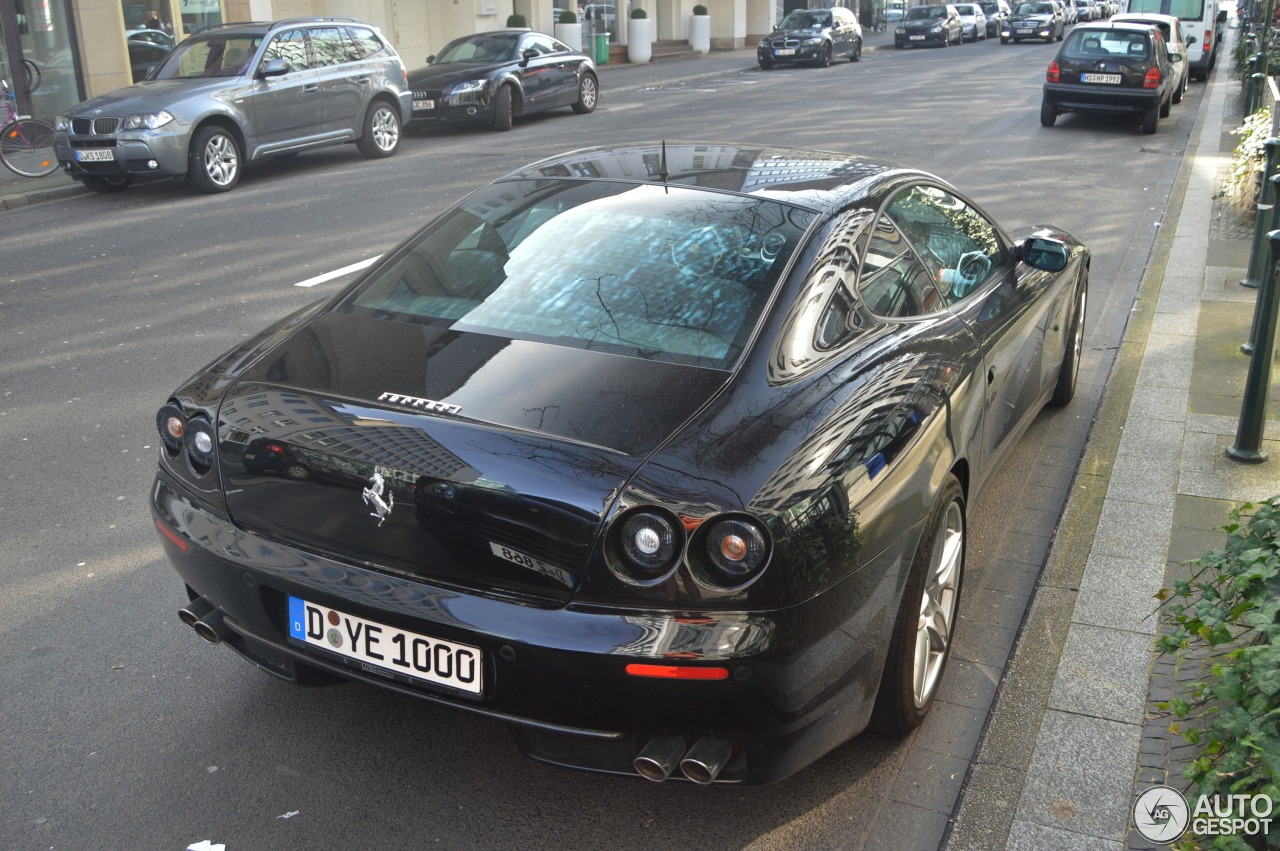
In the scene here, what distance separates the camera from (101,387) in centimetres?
648

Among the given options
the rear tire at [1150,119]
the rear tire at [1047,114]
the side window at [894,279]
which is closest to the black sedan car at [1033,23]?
the rear tire at [1047,114]

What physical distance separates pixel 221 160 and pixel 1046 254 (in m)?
10.9

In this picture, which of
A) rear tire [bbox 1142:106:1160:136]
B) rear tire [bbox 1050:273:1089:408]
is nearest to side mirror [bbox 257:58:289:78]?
rear tire [bbox 1050:273:1089:408]

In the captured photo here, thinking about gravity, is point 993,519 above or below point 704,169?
below

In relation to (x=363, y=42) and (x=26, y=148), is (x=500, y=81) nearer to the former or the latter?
(x=363, y=42)

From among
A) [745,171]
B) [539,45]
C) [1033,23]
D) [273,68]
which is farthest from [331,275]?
[1033,23]

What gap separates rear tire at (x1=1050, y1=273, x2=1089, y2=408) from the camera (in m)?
5.94

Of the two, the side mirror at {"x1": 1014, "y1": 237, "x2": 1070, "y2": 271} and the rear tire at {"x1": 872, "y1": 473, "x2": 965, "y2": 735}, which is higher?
the side mirror at {"x1": 1014, "y1": 237, "x2": 1070, "y2": 271}

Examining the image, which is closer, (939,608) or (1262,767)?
(1262,767)

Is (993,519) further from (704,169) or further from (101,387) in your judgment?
(101,387)

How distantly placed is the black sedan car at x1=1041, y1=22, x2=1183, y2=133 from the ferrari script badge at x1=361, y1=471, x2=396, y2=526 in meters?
17.4

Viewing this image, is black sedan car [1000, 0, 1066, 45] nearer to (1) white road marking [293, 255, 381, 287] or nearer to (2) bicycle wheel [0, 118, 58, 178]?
(2) bicycle wheel [0, 118, 58, 178]

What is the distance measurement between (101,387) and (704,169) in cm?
397

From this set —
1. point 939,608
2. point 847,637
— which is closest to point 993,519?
point 939,608
